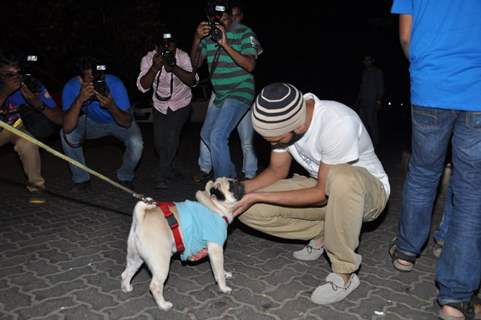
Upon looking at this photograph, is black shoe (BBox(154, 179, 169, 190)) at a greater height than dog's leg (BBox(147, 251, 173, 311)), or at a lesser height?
lesser

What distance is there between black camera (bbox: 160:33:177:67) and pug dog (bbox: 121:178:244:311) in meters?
2.81

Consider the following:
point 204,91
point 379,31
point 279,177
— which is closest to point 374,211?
point 279,177

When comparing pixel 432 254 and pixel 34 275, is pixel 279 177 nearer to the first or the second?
pixel 432 254

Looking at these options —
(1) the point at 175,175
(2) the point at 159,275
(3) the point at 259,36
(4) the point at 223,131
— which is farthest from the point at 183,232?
(3) the point at 259,36

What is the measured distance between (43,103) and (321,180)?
13.0ft

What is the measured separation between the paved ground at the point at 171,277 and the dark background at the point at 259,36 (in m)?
10.3

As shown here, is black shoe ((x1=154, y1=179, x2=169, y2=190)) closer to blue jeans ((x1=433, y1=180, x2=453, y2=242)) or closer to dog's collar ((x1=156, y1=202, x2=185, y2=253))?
dog's collar ((x1=156, y1=202, x2=185, y2=253))

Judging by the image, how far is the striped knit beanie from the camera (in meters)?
3.09

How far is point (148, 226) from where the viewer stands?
312 cm

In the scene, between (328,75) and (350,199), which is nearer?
(350,199)

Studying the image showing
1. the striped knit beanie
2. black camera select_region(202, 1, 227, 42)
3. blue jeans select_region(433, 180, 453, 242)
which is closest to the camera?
the striped knit beanie

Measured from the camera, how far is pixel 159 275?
3.15 m

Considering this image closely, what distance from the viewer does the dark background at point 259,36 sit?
16797 millimetres

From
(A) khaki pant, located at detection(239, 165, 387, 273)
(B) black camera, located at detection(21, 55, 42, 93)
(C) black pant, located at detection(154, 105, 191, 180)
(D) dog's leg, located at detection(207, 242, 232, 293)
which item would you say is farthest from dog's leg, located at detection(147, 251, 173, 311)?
(B) black camera, located at detection(21, 55, 42, 93)
